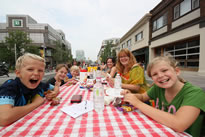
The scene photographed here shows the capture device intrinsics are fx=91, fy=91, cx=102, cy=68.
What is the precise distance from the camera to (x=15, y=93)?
1079 mm

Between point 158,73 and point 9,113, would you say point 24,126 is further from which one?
point 158,73

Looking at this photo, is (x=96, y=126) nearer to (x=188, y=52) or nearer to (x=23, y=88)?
(x=23, y=88)

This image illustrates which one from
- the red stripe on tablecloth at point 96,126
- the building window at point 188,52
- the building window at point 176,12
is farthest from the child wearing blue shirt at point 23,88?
the building window at point 176,12

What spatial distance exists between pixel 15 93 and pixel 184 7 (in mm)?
12734

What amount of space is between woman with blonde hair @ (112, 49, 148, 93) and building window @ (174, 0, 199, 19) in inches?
391

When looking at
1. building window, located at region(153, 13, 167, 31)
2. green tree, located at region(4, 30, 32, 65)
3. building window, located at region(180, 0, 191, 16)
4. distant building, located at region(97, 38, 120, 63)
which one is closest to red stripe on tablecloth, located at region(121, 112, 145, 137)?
building window, located at region(180, 0, 191, 16)

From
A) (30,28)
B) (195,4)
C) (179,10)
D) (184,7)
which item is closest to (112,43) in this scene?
(179,10)

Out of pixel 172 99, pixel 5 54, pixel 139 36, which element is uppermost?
pixel 139 36

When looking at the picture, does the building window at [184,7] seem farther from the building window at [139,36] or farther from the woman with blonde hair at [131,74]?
the woman with blonde hair at [131,74]

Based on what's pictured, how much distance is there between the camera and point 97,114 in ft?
3.41

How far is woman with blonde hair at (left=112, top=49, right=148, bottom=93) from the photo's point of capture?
1965 millimetres

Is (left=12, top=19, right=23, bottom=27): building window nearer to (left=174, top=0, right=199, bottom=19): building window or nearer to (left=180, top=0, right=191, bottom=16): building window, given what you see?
(left=174, top=0, right=199, bottom=19): building window

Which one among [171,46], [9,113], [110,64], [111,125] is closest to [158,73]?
[111,125]

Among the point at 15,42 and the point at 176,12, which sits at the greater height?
the point at 176,12
